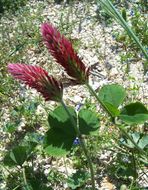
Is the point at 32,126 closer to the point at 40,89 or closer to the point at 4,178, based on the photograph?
the point at 4,178

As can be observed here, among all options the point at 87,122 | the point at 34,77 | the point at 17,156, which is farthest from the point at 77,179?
the point at 34,77

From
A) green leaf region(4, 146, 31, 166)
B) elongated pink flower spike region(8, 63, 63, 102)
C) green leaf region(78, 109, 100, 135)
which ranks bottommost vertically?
green leaf region(4, 146, 31, 166)

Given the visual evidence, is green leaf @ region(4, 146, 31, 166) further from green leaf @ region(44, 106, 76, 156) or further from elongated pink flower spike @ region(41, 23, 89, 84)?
elongated pink flower spike @ region(41, 23, 89, 84)

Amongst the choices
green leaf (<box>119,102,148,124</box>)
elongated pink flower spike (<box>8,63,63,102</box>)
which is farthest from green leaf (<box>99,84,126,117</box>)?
elongated pink flower spike (<box>8,63,63,102</box>)

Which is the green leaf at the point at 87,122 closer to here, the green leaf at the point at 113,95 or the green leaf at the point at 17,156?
the green leaf at the point at 113,95

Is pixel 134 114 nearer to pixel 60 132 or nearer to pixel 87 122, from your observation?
pixel 87 122

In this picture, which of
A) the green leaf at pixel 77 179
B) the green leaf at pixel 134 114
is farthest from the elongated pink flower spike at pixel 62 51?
the green leaf at pixel 77 179
